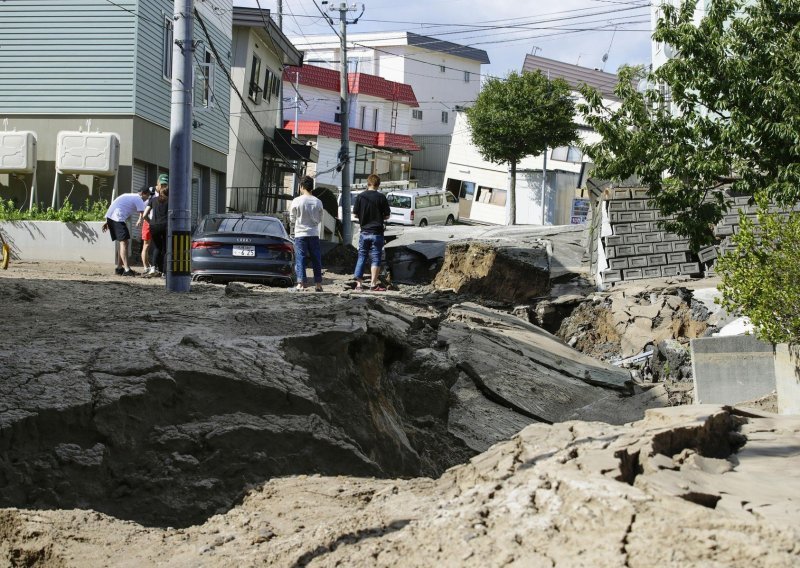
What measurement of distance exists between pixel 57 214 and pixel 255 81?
1430cm

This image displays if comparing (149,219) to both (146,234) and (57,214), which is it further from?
(57,214)

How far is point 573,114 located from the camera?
52.1 meters

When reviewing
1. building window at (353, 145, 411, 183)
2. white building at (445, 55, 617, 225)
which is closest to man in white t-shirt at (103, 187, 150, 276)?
white building at (445, 55, 617, 225)

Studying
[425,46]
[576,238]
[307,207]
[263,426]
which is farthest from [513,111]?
[263,426]

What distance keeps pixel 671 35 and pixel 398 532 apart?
40.0 ft

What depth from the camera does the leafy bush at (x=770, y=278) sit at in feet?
29.7

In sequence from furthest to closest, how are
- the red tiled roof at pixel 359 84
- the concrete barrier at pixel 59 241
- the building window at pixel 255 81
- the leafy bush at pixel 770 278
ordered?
the red tiled roof at pixel 359 84 < the building window at pixel 255 81 < the concrete barrier at pixel 59 241 < the leafy bush at pixel 770 278

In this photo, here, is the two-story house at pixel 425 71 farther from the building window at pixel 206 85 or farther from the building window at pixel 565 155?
the building window at pixel 206 85

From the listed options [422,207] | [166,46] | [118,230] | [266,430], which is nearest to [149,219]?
[118,230]

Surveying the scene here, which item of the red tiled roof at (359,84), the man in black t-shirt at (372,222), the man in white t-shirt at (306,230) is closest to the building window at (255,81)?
the man in black t-shirt at (372,222)

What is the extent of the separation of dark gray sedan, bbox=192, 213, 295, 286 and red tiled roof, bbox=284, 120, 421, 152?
40649mm

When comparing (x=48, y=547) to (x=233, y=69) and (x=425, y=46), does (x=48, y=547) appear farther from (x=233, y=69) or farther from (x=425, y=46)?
(x=425, y=46)

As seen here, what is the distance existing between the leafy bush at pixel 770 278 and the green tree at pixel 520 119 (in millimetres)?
41254

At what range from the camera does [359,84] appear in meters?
63.2
